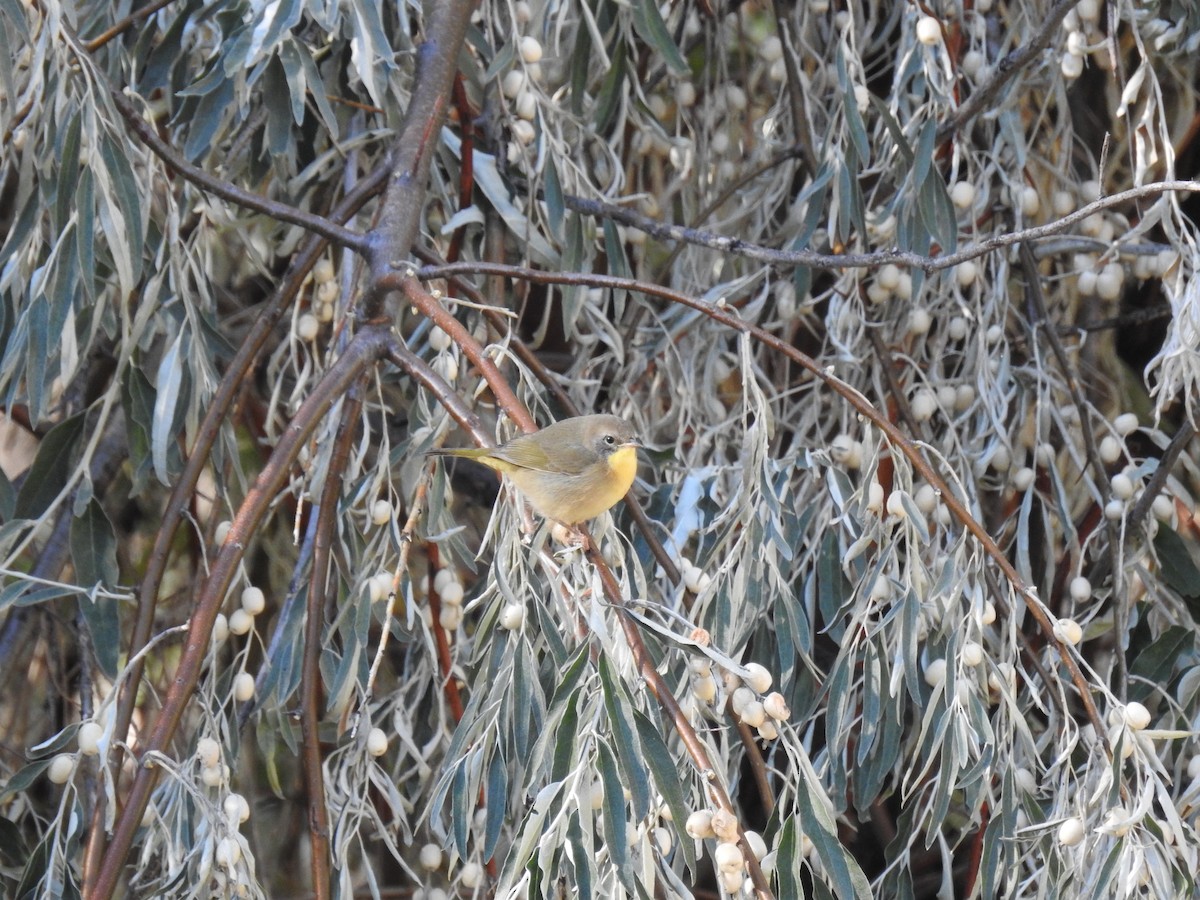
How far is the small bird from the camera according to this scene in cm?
233

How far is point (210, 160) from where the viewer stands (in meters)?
2.87

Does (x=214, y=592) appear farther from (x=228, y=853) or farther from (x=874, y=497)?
(x=874, y=497)

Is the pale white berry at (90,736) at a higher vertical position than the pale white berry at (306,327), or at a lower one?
lower

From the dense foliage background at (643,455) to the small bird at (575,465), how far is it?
9 centimetres

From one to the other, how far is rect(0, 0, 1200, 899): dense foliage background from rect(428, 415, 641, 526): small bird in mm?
91

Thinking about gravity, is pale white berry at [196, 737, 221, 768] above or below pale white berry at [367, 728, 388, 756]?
above

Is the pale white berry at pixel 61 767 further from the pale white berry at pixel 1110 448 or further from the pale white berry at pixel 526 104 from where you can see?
the pale white berry at pixel 1110 448

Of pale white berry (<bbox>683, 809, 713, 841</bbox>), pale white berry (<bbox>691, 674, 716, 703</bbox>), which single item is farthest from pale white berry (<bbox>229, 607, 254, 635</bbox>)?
pale white berry (<bbox>683, 809, 713, 841</bbox>)

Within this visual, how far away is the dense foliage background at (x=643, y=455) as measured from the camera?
191cm

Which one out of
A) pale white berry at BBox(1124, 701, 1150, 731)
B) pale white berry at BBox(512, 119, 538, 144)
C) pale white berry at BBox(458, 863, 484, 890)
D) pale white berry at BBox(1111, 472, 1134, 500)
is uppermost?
pale white berry at BBox(512, 119, 538, 144)

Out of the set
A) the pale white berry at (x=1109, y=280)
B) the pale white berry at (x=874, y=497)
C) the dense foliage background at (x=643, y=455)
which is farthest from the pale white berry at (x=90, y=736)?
the pale white berry at (x=1109, y=280)

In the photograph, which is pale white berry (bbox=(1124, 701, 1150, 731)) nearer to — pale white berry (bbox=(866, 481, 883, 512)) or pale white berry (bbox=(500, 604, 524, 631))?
pale white berry (bbox=(866, 481, 883, 512))

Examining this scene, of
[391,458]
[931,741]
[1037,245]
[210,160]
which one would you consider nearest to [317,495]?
[391,458]

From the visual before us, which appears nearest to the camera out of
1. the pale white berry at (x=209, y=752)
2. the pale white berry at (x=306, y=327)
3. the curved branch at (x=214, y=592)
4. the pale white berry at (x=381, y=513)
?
the curved branch at (x=214, y=592)
